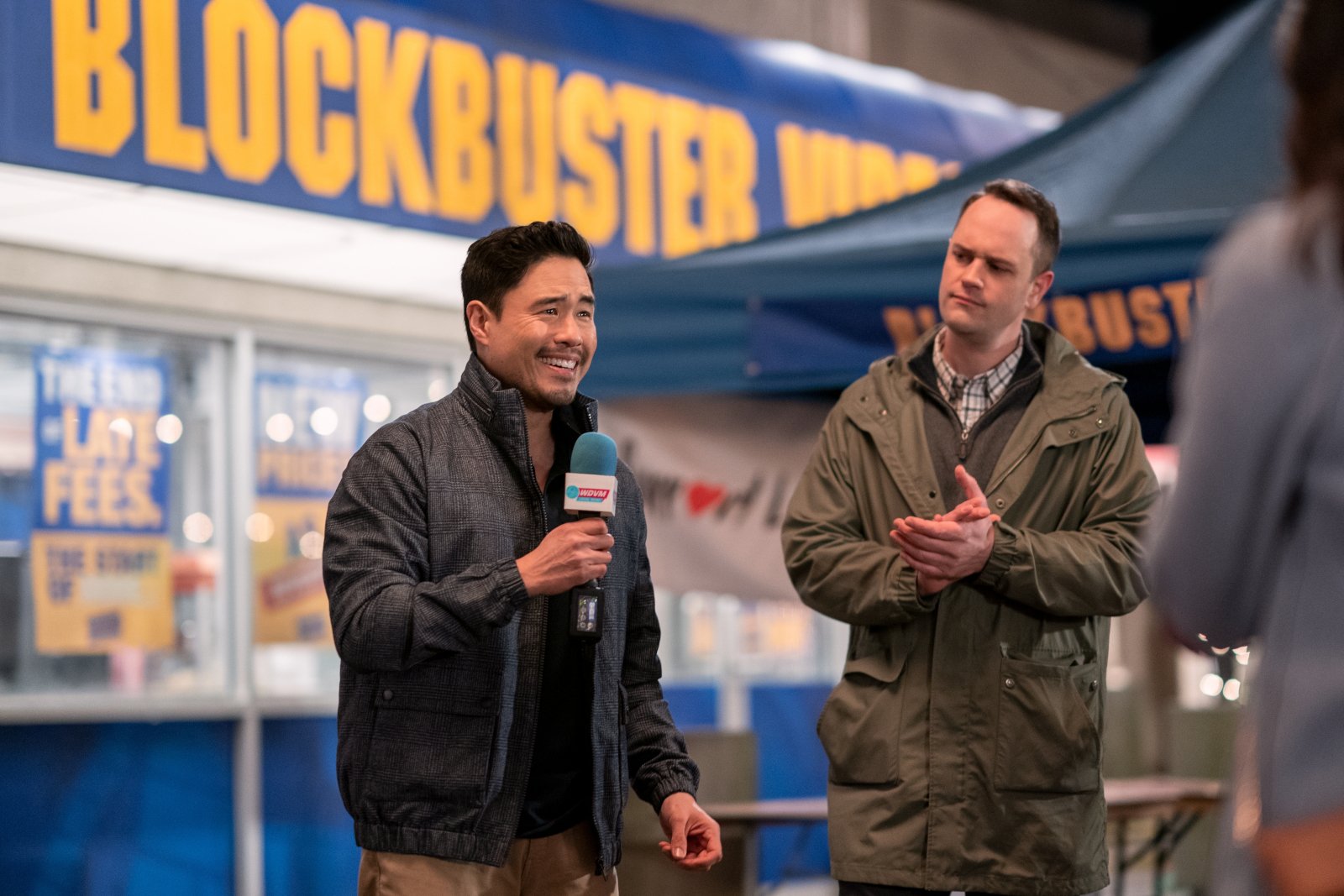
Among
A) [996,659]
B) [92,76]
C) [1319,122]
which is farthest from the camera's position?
[92,76]

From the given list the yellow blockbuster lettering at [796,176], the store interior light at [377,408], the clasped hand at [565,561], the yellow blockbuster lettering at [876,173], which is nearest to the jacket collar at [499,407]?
the clasped hand at [565,561]

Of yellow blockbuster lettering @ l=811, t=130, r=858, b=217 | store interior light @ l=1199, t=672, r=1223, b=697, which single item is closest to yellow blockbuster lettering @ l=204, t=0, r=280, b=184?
yellow blockbuster lettering @ l=811, t=130, r=858, b=217

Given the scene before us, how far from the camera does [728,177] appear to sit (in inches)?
338

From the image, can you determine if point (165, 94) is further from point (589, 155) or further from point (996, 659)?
point (996, 659)

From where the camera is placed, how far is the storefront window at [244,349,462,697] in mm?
7375

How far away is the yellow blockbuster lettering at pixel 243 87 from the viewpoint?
642 cm

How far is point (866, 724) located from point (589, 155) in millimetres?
5206

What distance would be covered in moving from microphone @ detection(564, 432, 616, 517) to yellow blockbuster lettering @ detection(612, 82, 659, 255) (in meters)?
5.23

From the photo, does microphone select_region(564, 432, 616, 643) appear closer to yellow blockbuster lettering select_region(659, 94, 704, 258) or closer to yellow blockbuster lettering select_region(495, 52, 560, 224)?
yellow blockbuster lettering select_region(495, 52, 560, 224)

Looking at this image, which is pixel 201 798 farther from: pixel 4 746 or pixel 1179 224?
pixel 1179 224

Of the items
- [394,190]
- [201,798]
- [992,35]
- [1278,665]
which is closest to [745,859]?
[201,798]

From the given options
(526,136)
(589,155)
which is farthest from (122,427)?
(589,155)

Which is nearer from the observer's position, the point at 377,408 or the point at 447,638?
the point at 447,638

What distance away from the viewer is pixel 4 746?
643 cm
